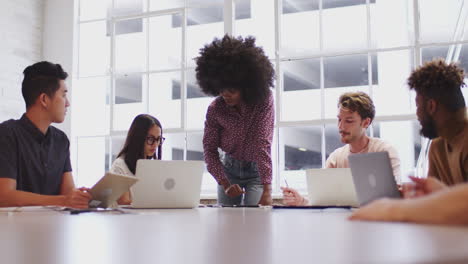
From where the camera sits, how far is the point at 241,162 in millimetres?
2842

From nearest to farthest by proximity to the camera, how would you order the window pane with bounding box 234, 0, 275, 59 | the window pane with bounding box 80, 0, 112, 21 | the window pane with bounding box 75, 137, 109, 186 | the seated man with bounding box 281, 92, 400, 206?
the seated man with bounding box 281, 92, 400, 206 → the window pane with bounding box 234, 0, 275, 59 → the window pane with bounding box 75, 137, 109, 186 → the window pane with bounding box 80, 0, 112, 21

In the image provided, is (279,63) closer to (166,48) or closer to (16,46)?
(166,48)

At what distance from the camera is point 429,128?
203cm

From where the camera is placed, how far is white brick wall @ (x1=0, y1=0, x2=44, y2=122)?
5.25 m

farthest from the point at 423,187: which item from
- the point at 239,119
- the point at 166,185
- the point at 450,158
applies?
the point at 239,119

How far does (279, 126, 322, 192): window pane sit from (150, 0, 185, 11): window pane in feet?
5.36

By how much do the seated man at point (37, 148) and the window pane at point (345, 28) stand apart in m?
2.73

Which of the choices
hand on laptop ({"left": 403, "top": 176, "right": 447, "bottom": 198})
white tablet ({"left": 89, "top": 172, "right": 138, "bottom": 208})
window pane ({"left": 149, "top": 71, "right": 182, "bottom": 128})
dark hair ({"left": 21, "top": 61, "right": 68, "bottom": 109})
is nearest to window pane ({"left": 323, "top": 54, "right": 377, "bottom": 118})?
window pane ({"left": 149, "top": 71, "right": 182, "bottom": 128})

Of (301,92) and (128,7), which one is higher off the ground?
(128,7)

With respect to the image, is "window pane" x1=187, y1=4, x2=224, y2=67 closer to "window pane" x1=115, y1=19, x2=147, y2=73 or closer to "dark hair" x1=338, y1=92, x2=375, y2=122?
"window pane" x1=115, y1=19, x2=147, y2=73

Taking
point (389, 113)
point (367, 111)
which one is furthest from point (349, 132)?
point (389, 113)

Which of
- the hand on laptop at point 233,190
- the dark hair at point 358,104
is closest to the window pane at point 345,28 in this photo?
the dark hair at point 358,104

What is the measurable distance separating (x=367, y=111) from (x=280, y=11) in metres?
2.32

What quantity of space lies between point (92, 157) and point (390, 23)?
10.3ft
